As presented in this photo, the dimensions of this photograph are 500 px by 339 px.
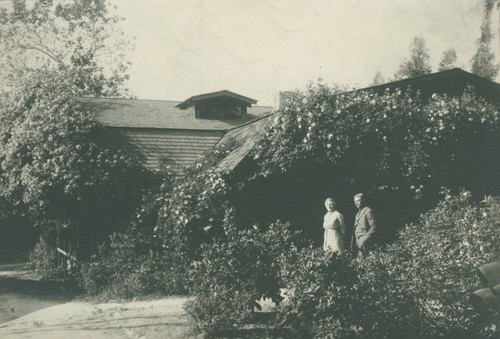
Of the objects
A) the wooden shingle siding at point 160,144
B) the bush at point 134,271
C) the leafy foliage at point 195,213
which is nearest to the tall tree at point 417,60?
the wooden shingle siding at point 160,144

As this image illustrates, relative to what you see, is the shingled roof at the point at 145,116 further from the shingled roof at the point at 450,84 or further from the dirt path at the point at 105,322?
the dirt path at the point at 105,322

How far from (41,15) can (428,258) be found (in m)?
32.8

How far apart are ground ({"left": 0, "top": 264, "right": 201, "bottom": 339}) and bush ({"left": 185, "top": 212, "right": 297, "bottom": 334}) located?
414 mm

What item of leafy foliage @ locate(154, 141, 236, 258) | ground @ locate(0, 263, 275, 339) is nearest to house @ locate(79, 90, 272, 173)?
leafy foliage @ locate(154, 141, 236, 258)

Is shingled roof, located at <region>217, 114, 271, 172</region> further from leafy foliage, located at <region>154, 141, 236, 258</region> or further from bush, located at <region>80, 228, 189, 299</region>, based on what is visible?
bush, located at <region>80, 228, 189, 299</region>

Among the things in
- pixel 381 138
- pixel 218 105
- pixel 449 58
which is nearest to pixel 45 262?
pixel 218 105

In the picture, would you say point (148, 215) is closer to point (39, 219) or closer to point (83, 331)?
point (39, 219)

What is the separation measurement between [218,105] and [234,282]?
14.5 metres

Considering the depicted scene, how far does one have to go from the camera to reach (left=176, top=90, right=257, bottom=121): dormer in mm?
20047

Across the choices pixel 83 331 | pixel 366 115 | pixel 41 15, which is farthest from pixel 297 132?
pixel 41 15

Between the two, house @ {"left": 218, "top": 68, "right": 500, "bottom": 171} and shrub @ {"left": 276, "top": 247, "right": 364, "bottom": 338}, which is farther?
house @ {"left": 218, "top": 68, "right": 500, "bottom": 171}

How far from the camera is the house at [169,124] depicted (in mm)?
15562

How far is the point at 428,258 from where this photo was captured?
22.5 feet

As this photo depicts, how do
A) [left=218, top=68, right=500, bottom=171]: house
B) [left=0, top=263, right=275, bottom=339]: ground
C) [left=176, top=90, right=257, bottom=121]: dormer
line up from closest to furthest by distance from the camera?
[left=0, top=263, right=275, bottom=339]: ground, [left=218, top=68, right=500, bottom=171]: house, [left=176, top=90, right=257, bottom=121]: dormer
